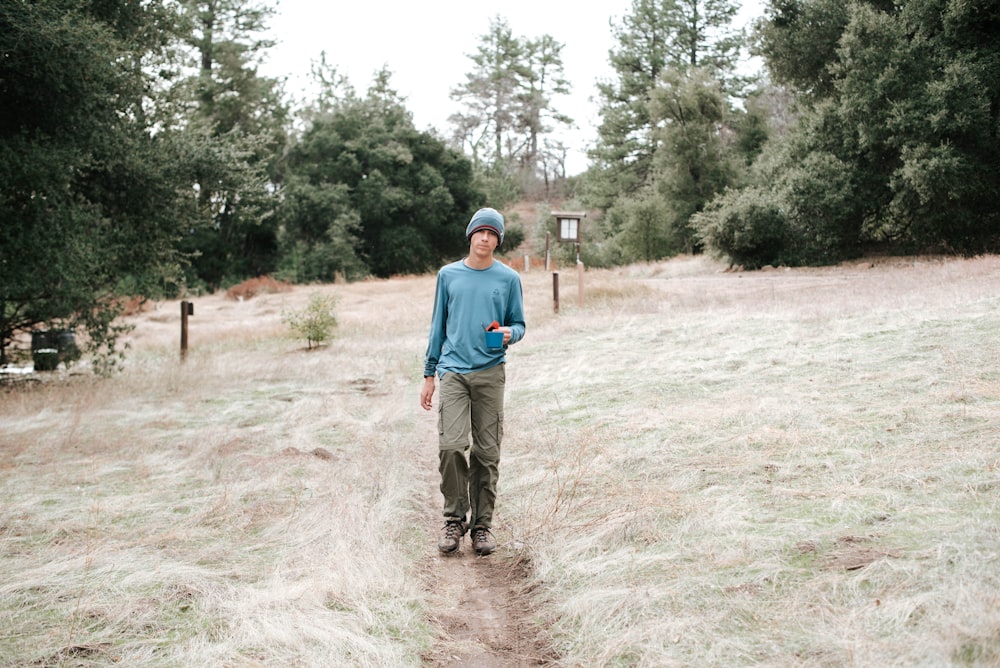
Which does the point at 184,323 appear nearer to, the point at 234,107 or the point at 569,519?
the point at 569,519

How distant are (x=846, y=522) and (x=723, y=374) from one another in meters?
4.78

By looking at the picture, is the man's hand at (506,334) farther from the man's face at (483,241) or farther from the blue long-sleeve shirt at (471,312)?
the man's face at (483,241)

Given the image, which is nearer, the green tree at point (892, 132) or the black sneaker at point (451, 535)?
the black sneaker at point (451, 535)

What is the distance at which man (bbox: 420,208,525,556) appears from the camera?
470 cm

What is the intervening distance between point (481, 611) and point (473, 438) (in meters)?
1.16

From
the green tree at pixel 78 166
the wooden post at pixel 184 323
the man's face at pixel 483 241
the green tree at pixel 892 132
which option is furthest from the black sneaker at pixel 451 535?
the green tree at pixel 892 132

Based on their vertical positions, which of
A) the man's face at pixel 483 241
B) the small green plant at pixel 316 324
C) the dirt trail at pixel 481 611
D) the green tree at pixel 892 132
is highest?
the green tree at pixel 892 132

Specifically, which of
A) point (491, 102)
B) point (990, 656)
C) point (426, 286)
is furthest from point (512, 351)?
point (491, 102)

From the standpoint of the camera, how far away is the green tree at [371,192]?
38594 mm

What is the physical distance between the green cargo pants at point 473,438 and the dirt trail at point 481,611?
299 millimetres

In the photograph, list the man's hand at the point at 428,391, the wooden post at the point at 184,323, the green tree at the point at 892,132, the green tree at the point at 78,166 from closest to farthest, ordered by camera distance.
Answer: the man's hand at the point at 428,391, the green tree at the point at 78,166, the wooden post at the point at 184,323, the green tree at the point at 892,132

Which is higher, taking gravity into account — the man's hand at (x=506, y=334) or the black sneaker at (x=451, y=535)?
the man's hand at (x=506, y=334)

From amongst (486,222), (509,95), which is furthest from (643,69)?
(486,222)

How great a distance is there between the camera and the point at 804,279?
20.3 meters
